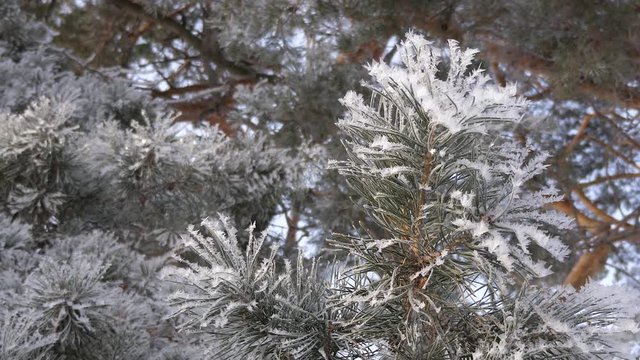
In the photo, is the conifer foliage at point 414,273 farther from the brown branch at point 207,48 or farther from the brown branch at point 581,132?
the brown branch at point 581,132

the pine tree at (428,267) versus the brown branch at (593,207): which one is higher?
the brown branch at (593,207)

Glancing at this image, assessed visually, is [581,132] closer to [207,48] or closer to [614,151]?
[614,151]

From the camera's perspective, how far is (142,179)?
6.13ft

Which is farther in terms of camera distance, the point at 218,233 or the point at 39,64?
the point at 39,64

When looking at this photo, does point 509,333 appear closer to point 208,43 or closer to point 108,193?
point 108,193

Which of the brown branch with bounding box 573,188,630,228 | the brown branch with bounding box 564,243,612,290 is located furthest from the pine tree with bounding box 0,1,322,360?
the brown branch with bounding box 573,188,630,228

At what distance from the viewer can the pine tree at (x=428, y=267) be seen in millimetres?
747

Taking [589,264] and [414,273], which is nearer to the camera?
[414,273]

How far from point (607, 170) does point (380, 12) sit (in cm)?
291

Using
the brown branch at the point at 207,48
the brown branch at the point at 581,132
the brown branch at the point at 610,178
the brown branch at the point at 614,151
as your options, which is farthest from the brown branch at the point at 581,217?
the brown branch at the point at 207,48

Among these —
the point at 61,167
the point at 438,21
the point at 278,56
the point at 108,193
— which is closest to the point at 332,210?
the point at 278,56

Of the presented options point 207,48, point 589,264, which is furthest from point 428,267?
point 589,264

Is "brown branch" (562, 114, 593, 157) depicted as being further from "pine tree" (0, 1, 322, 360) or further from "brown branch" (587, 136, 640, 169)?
"pine tree" (0, 1, 322, 360)

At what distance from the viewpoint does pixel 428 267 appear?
30.7 inches
